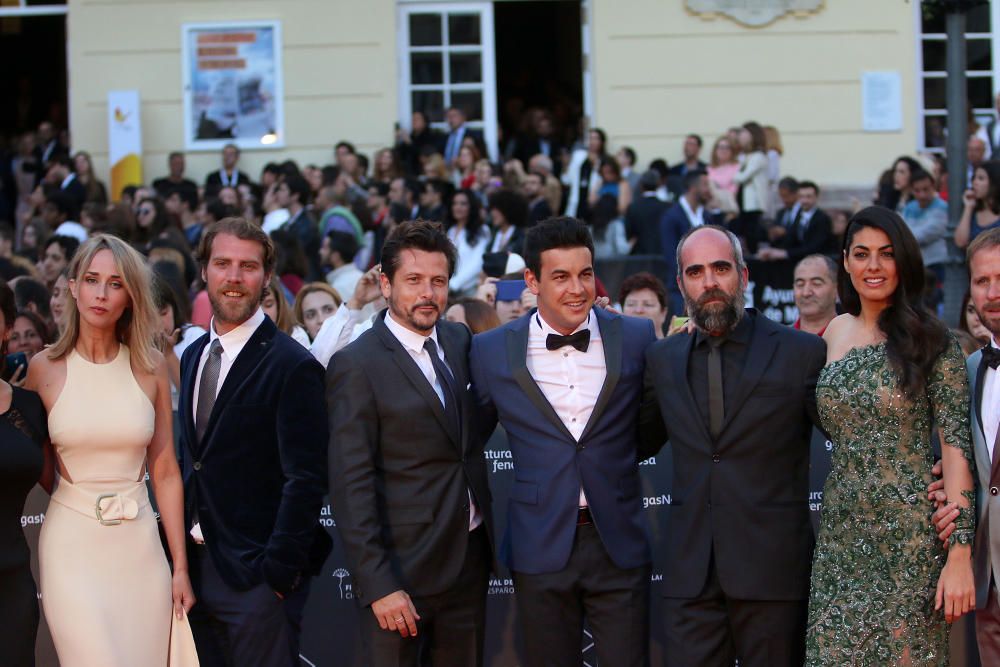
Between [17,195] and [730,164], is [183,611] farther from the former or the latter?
[17,195]

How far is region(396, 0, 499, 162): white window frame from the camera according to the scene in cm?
1489

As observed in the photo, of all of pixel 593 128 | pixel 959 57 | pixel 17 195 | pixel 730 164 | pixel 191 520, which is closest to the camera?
pixel 191 520

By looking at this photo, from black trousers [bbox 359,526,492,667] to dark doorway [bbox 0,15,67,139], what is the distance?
61.5ft

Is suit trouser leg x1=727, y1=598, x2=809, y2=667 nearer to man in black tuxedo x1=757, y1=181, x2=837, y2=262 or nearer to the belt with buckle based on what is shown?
the belt with buckle

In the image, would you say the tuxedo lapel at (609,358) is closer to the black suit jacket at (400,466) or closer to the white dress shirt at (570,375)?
the white dress shirt at (570,375)

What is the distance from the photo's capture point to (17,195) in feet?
51.8

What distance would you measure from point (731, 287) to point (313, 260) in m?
7.45

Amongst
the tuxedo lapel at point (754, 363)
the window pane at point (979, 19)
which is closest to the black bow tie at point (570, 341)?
the tuxedo lapel at point (754, 363)

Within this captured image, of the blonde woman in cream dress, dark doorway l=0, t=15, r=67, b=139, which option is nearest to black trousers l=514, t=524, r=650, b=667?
the blonde woman in cream dress

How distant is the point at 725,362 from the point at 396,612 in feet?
5.01

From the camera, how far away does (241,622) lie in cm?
477

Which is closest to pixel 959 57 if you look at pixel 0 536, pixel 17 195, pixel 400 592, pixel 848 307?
pixel 848 307

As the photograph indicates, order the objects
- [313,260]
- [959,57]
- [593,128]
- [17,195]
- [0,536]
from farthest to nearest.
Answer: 1. [17,195]
2. [593,128]
3. [313,260]
4. [959,57]
5. [0,536]

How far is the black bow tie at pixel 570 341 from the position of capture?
4.89 metres
